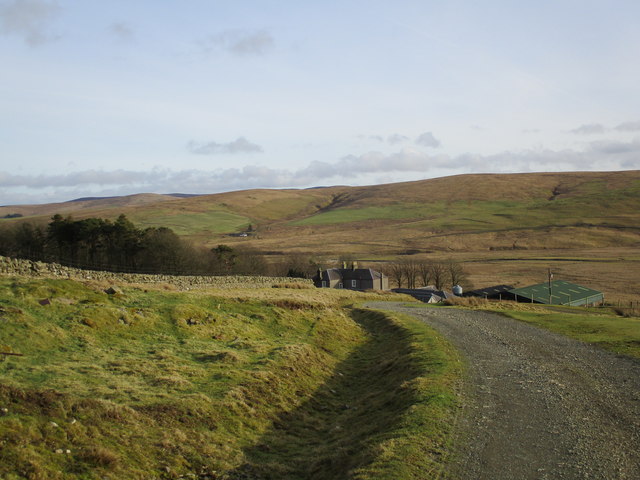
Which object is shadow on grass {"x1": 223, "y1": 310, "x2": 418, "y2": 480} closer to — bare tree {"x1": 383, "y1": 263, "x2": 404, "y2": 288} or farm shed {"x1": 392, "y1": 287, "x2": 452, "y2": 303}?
farm shed {"x1": 392, "y1": 287, "x2": 452, "y2": 303}

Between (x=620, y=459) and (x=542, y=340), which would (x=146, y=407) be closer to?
(x=620, y=459)

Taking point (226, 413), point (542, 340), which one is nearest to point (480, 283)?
point (542, 340)

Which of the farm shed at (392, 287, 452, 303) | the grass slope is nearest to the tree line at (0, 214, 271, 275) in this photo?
the farm shed at (392, 287, 452, 303)

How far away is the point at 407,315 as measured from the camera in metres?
38.7

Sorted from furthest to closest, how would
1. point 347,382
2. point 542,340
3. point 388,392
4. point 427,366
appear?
point 542,340 < point 347,382 < point 427,366 < point 388,392

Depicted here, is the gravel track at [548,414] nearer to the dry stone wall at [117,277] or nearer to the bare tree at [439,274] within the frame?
the dry stone wall at [117,277]

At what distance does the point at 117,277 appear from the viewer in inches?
1478

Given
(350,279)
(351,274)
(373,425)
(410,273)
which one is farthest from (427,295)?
(373,425)

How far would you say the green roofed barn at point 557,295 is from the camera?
7069 centimetres

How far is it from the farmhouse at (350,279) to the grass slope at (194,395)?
58364mm

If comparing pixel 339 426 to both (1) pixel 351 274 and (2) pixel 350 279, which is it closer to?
(2) pixel 350 279

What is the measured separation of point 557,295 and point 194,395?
69.1 meters

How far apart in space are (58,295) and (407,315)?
24.4 m

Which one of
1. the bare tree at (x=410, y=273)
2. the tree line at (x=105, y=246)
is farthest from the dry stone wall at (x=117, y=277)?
the bare tree at (x=410, y=273)
